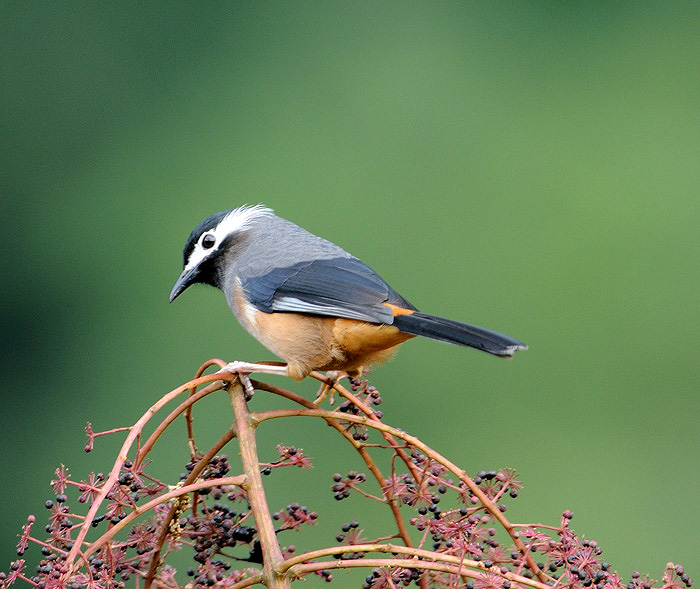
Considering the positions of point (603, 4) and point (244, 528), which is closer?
point (244, 528)

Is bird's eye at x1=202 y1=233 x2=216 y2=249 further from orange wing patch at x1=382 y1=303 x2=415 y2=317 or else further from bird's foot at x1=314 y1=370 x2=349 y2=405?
orange wing patch at x1=382 y1=303 x2=415 y2=317

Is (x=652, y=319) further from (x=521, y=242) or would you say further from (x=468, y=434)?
(x=468, y=434)

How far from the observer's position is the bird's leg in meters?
2.29

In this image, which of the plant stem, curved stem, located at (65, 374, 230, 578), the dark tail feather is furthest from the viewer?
the dark tail feather

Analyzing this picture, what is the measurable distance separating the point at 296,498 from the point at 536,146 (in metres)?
3.20

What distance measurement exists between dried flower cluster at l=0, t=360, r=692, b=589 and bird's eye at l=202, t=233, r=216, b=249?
0.97 m

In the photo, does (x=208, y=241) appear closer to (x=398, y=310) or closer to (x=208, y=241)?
(x=208, y=241)

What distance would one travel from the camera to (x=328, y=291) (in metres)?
2.94

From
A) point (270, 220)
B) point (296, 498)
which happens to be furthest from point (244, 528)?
point (296, 498)

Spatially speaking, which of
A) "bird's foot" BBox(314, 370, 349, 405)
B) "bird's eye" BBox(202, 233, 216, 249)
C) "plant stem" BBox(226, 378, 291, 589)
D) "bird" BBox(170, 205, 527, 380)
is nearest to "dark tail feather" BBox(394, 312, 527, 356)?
"bird" BBox(170, 205, 527, 380)

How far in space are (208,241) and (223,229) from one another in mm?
62

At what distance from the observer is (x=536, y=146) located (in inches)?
310

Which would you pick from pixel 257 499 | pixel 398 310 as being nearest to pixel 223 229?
pixel 398 310

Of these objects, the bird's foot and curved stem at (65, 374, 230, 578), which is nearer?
curved stem at (65, 374, 230, 578)
